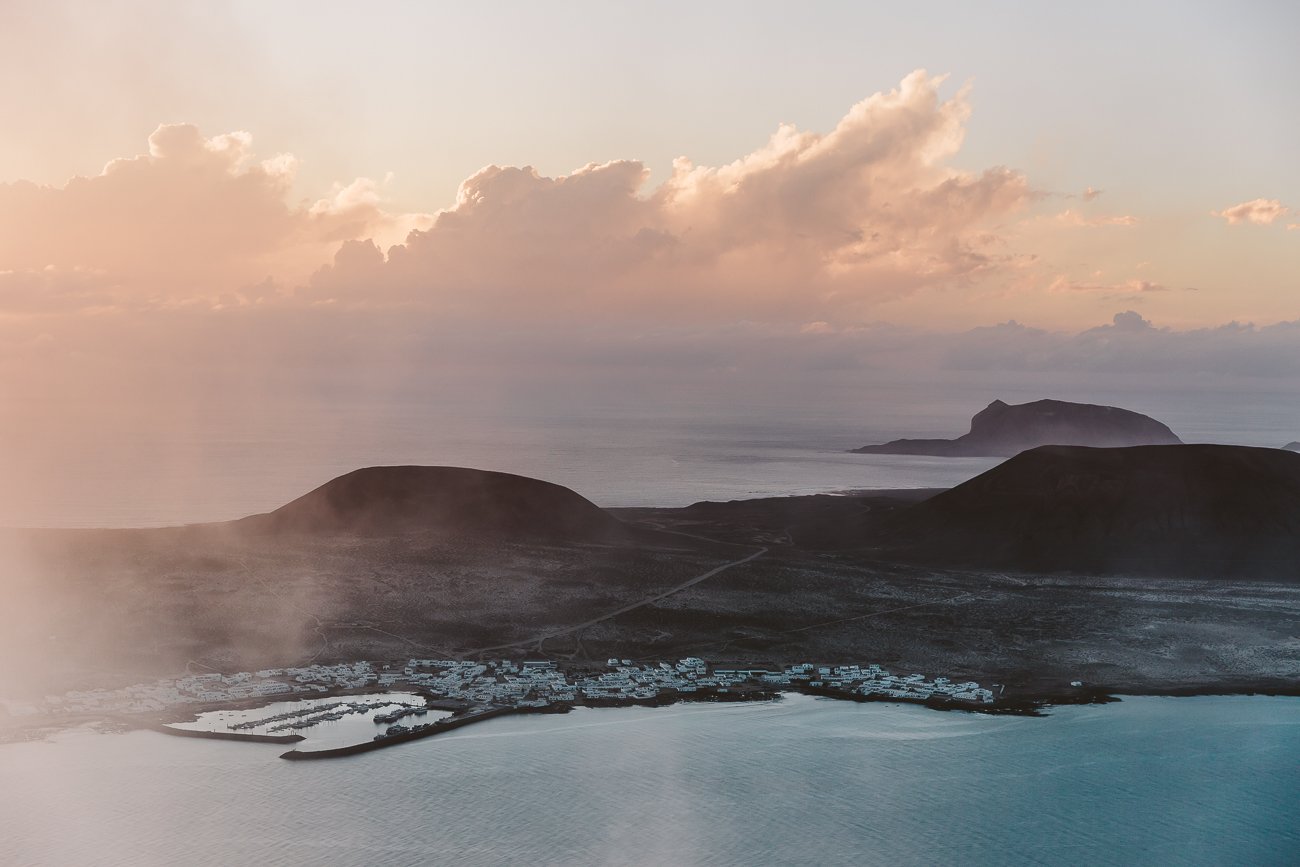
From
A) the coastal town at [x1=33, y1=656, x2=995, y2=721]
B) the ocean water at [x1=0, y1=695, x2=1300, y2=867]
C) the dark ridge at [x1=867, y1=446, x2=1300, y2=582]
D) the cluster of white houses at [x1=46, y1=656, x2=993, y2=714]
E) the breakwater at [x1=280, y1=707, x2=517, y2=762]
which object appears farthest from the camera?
the dark ridge at [x1=867, y1=446, x2=1300, y2=582]

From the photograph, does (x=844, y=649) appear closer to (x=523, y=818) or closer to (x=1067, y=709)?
(x=1067, y=709)

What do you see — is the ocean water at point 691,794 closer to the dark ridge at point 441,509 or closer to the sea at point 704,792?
the sea at point 704,792

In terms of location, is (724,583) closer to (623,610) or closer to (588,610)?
(623,610)

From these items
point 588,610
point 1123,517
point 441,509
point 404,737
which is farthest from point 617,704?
point 1123,517

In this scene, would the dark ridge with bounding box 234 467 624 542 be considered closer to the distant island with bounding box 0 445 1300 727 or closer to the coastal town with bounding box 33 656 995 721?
the distant island with bounding box 0 445 1300 727

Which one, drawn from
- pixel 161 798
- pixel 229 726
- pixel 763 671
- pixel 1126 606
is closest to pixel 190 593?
pixel 229 726

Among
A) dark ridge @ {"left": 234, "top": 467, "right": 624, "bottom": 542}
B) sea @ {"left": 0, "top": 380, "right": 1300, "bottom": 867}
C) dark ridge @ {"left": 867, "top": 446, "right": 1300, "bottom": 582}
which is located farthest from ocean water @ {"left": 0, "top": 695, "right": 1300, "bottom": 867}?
dark ridge @ {"left": 234, "top": 467, "right": 624, "bottom": 542}
